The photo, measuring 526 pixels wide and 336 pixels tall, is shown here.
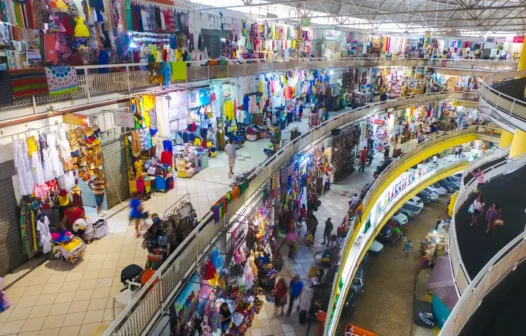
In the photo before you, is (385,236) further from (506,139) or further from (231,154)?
(231,154)

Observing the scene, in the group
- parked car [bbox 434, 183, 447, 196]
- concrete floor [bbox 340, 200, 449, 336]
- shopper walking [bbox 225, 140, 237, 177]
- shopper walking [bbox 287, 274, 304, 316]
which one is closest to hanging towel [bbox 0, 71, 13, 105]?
shopper walking [bbox 225, 140, 237, 177]

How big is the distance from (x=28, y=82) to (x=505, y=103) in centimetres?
1710

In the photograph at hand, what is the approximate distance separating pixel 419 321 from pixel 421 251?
7.41 metres

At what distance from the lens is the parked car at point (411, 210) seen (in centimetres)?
2916

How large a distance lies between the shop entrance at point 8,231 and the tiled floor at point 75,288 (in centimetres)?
27

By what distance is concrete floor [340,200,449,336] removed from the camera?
722 inches

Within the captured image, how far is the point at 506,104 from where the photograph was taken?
15148 mm

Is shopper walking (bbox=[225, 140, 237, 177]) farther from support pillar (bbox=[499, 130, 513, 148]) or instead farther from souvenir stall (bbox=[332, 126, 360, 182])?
support pillar (bbox=[499, 130, 513, 148])

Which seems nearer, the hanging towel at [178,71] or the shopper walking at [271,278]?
the shopper walking at [271,278]

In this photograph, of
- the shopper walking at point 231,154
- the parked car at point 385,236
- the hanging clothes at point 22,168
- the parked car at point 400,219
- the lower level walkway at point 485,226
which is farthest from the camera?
the parked car at point 400,219

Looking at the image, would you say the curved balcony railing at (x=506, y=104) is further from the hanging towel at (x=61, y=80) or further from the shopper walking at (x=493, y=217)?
the hanging towel at (x=61, y=80)

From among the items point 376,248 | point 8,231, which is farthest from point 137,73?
point 376,248

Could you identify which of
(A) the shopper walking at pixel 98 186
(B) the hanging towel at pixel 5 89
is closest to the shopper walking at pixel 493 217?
(A) the shopper walking at pixel 98 186

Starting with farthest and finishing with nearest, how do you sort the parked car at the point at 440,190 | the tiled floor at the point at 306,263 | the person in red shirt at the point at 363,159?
the parked car at the point at 440,190
the person in red shirt at the point at 363,159
the tiled floor at the point at 306,263
